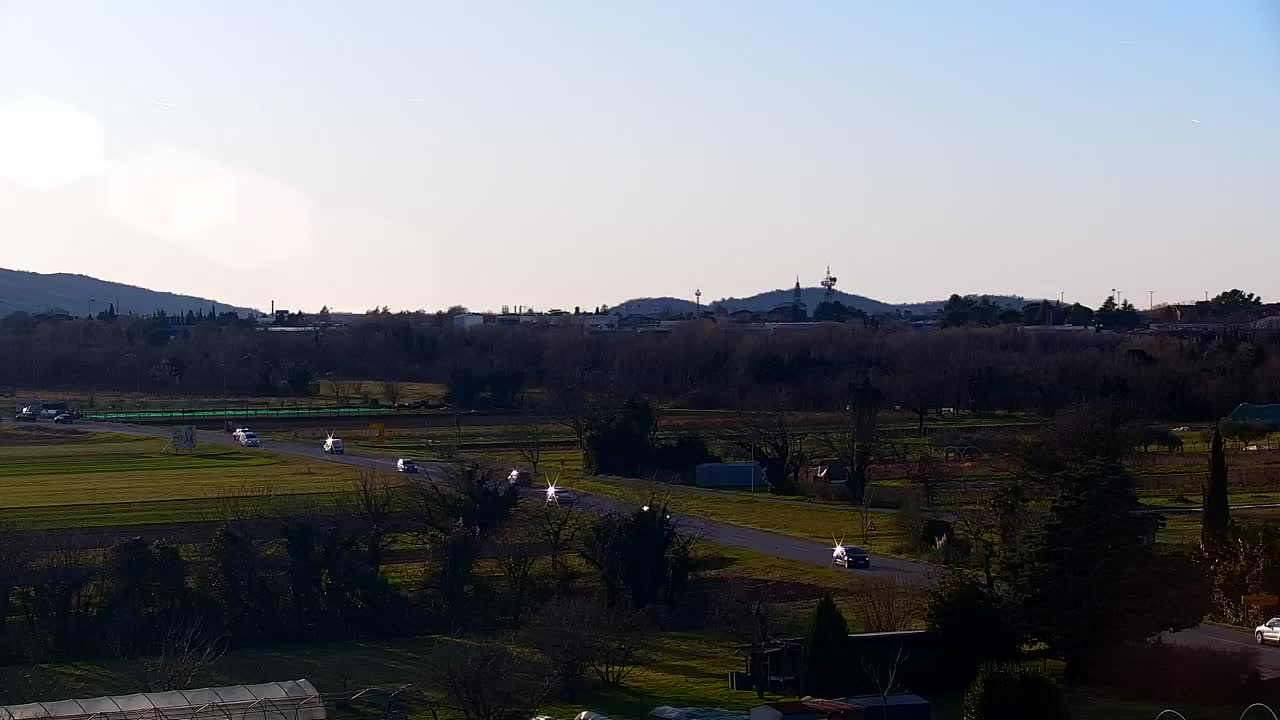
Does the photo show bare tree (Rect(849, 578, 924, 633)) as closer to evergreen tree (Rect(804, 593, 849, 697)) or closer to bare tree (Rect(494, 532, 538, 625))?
evergreen tree (Rect(804, 593, 849, 697))

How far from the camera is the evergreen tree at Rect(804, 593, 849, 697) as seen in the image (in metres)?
22.8

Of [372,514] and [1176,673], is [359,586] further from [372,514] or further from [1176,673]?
[1176,673]

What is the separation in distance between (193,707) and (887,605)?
42.5 ft

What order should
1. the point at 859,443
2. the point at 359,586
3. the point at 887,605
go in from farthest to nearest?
the point at 859,443, the point at 359,586, the point at 887,605

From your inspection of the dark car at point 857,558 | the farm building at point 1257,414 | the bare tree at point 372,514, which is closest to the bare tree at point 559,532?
the bare tree at point 372,514

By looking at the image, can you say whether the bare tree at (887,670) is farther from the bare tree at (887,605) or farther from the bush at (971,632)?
the bare tree at (887,605)

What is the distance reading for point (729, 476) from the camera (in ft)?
161

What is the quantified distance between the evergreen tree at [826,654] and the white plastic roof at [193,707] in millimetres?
7249

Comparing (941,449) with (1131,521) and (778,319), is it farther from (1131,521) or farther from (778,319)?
(778,319)

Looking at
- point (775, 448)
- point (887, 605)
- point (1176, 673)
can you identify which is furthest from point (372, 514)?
point (775, 448)

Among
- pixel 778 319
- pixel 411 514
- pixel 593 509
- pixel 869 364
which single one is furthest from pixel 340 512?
pixel 778 319

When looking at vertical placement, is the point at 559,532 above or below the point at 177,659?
above

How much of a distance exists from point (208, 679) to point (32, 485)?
24.0 m

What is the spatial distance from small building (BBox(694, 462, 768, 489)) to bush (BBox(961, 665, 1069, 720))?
1172 inches
